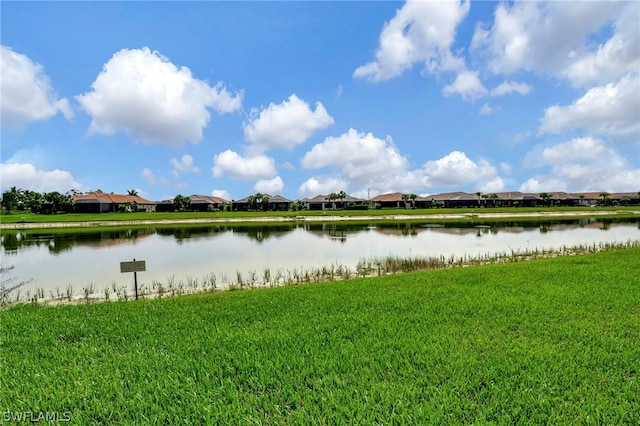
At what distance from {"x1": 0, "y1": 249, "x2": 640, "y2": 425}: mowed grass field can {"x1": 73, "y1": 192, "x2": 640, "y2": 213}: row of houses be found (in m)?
75.3

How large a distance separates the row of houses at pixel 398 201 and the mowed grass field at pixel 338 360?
75.3 metres

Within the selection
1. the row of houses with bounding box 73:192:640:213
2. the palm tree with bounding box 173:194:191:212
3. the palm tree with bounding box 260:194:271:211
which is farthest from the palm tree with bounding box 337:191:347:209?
the palm tree with bounding box 173:194:191:212

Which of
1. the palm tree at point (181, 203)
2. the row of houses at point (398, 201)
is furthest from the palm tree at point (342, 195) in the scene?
the palm tree at point (181, 203)

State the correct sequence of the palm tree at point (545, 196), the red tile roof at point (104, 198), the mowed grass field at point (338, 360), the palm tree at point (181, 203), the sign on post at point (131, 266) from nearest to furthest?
the mowed grass field at point (338, 360) < the sign on post at point (131, 266) < the red tile roof at point (104, 198) < the palm tree at point (181, 203) < the palm tree at point (545, 196)

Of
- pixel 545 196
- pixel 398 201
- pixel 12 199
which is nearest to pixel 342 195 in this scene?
pixel 398 201

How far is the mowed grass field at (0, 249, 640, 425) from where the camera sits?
133 inches

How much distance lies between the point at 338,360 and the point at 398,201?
86606mm

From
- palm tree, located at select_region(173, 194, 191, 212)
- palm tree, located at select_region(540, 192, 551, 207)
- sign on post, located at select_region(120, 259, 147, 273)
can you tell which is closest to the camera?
sign on post, located at select_region(120, 259, 147, 273)

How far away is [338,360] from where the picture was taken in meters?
4.30

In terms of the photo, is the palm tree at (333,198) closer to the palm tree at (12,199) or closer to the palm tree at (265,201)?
the palm tree at (265,201)

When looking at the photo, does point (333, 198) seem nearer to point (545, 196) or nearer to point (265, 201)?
point (265, 201)

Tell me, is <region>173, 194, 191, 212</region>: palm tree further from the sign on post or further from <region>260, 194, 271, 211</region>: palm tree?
the sign on post

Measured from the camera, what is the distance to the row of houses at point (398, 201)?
8250 centimetres

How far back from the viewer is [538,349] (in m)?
4.48
